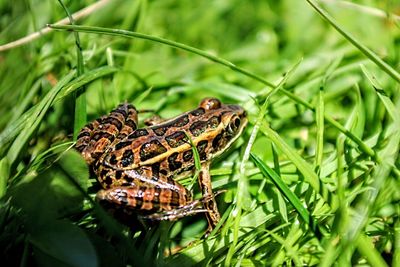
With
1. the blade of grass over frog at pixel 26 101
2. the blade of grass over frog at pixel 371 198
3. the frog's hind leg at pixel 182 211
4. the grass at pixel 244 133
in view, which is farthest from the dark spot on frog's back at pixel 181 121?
the blade of grass over frog at pixel 371 198

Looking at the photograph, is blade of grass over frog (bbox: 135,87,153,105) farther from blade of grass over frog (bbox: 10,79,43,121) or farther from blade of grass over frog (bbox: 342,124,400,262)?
blade of grass over frog (bbox: 342,124,400,262)

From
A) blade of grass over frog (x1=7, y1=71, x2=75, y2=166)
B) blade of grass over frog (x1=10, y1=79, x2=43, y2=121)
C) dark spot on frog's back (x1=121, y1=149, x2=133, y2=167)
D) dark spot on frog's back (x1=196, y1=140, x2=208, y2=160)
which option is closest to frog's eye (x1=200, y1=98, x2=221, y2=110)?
dark spot on frog's back (x1=196, y1=140, x2=208, y2=160)

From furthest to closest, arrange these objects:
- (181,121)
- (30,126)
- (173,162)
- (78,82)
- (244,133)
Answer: (244,133)
(181,121)
(173,162)
(78,82)
(30,126)

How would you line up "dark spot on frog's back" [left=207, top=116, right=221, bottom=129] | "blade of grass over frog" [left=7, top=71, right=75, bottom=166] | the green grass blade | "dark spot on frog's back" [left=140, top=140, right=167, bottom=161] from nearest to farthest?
the green grass blade
"blade of grass over frog" [left=7, top=71, right=75, bottom=166]
"dark spot on frog's back" [left=140, top=140, right=167, bottom=161]
"dark spot on frog's back" [left=207, top=116, right=221, bottom=129]

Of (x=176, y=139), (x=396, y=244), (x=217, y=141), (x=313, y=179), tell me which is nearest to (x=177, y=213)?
(x=176, y=139)

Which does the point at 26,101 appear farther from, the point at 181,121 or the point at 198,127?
the point at 198,127

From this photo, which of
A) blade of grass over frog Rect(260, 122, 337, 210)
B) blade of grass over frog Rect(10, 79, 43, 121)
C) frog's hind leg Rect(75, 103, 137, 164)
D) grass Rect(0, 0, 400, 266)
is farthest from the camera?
blade of grass over frog Rect(10, 79, 43, 121)

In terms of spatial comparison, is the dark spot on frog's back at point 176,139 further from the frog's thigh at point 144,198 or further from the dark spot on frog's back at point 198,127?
the frog's thigh at point 144,198
